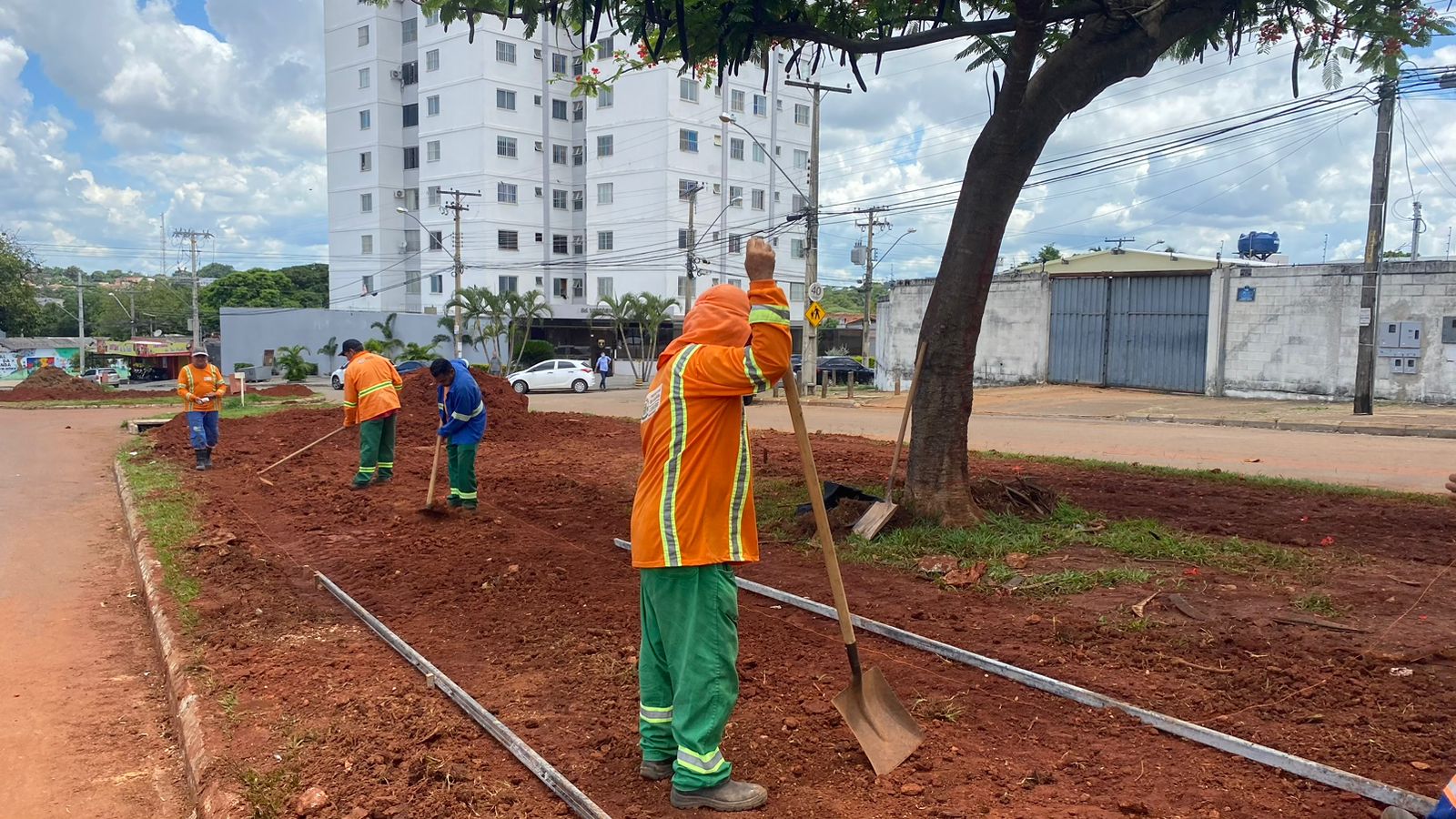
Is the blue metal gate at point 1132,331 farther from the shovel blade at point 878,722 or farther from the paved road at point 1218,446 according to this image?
the shovel blade at point 878,722

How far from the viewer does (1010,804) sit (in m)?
3.11

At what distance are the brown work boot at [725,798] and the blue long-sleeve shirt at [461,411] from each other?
18.6ft

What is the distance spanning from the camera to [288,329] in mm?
49625

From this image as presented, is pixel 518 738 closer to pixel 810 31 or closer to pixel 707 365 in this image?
pixel 707 365

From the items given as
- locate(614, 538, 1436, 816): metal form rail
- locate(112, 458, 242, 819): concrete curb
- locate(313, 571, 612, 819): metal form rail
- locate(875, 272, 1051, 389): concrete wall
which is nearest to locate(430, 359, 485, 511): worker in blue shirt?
locate(112, 458, 242, 819): concrete curb

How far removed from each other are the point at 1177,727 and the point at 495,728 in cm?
273

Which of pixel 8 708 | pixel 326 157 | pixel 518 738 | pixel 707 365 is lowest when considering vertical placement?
pixel 8 708

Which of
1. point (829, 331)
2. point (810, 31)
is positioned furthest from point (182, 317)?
point (810, 31)

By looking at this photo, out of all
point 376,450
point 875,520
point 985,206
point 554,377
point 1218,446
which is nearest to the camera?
point 875,520

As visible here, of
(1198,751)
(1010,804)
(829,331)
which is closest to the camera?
(1010,804)

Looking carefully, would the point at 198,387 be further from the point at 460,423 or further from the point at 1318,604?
the point at 1318,604

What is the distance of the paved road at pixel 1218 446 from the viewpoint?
1109 cm

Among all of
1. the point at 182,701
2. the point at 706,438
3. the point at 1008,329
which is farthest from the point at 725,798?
the point at 1008,329

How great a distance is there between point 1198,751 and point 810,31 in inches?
245
